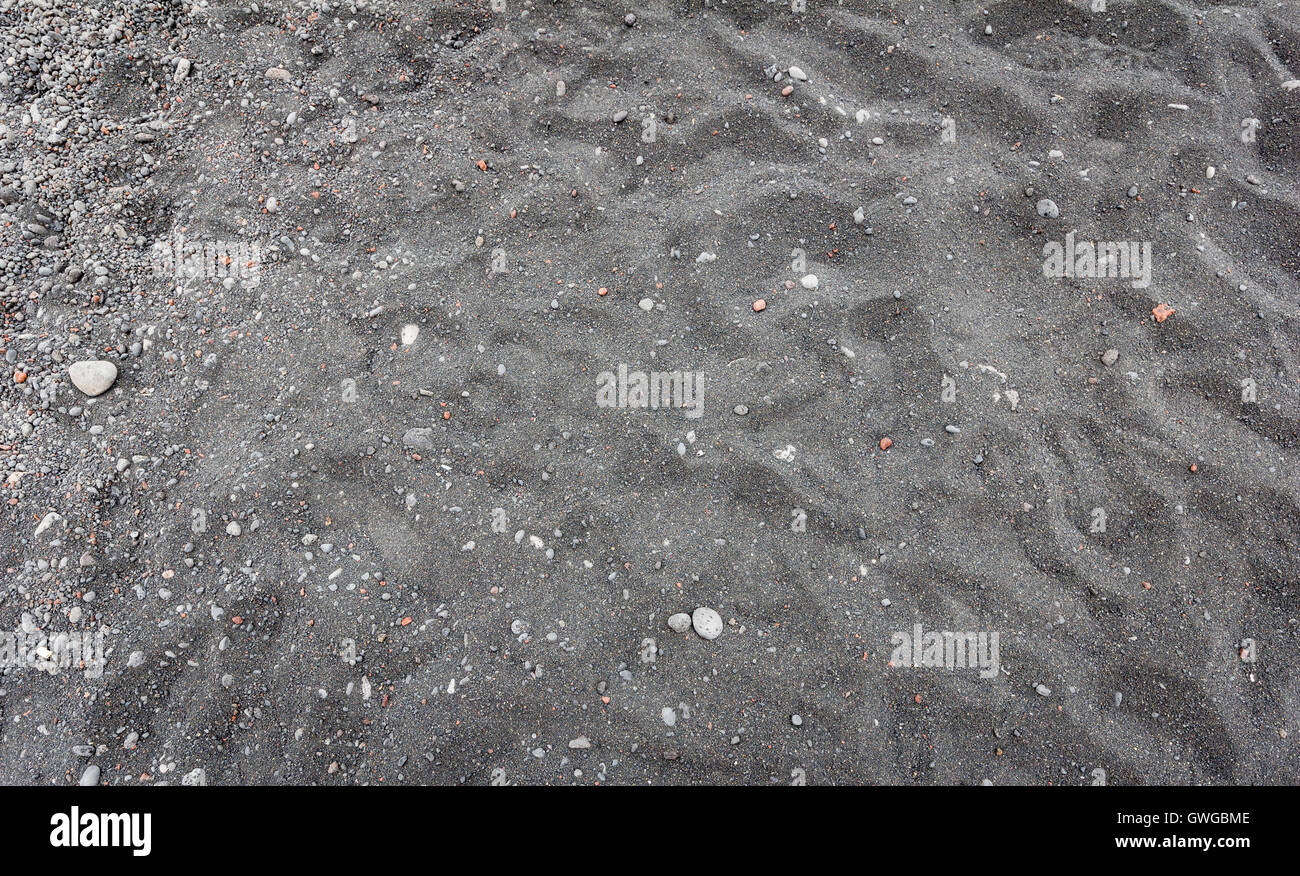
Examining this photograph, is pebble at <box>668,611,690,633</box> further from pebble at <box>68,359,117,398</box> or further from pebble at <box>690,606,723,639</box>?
pebble at <box>68,359,117,398</box>

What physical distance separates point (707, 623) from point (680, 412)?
2.72 feet

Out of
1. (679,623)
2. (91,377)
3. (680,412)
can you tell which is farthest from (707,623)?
(91,377)

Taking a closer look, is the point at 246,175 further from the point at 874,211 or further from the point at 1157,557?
the point at 1157,557

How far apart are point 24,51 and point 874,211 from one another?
398 centimetres

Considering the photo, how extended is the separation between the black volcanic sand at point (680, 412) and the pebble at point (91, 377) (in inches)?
2.2

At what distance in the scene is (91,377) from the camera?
296 cm

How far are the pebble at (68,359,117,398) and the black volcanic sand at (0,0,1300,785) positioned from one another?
6 centimetres

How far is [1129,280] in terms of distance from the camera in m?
3.10

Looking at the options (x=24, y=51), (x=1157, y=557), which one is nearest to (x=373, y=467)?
(x=24, y=51)

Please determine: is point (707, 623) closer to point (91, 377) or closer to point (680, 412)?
point (680, 412)

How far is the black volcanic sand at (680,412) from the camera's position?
256cm

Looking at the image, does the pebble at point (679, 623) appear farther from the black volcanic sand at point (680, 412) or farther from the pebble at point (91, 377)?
the pebble at point (91, 377)

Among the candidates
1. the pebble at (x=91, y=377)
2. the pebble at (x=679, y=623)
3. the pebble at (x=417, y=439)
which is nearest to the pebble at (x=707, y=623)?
the pebble at (x=679, y=623)

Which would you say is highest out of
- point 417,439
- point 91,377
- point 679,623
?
point 91,377
